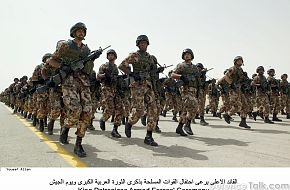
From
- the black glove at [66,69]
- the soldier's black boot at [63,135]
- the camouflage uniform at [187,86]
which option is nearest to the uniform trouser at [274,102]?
the camouflage uniform at [187,86]

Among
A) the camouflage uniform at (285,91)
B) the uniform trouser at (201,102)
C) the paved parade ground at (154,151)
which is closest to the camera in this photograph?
the paved parade ground at (154,151)

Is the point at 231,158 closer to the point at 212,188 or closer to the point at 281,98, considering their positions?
the point at 212,188

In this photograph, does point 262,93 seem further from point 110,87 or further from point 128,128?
point 128,128

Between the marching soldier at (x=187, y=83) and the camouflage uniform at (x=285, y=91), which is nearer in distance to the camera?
the marching soldier at (x=187, y=83)

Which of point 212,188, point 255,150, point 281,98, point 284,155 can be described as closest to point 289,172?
point 212,188

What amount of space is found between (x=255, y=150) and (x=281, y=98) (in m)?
11.3

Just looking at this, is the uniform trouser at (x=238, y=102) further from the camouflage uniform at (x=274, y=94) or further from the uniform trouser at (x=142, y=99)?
the uniform trouser at (x=142, y=99)

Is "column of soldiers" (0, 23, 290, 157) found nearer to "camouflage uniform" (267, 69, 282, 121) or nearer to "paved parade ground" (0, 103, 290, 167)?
"camouflage uniform" (267, 69, 282, 121)

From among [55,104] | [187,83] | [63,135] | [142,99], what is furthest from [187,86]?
[63,135]

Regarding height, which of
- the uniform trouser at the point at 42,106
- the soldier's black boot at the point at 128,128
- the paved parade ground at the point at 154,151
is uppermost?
the uniform trouser at the point at 42,106

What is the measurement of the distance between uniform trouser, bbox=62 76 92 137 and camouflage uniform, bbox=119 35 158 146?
4.72 feet

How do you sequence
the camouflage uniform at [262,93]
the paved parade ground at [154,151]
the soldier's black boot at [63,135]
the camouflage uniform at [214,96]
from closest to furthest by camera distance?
the paved parade ground at [154,151] < the soldier's black boot at [63,135] < the camouflage uniform at [262,93] < the camouflage uniform at [214,96]

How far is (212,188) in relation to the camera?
4453 mm

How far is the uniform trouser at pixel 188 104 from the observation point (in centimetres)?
920
